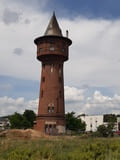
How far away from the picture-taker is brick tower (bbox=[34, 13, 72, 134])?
159 feet

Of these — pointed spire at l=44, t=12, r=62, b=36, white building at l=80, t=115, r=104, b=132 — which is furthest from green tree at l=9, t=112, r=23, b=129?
white building at l=80, t=115, r=104, b=132

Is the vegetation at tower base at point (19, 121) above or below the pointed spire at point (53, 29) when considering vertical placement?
below

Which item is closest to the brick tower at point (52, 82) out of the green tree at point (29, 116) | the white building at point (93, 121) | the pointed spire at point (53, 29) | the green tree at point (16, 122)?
the pointed spire at point (53, 29)

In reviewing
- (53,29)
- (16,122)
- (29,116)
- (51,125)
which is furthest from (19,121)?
(53,29)

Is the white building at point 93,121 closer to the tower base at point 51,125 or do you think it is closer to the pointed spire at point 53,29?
the tower base at point 51,125

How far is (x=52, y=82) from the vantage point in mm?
49062

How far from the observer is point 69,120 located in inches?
2886

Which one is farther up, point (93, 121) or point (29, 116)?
point (93, 121)

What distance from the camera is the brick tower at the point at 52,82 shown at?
48.4 m

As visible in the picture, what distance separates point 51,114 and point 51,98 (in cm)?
258

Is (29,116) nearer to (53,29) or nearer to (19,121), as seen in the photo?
(19,121)

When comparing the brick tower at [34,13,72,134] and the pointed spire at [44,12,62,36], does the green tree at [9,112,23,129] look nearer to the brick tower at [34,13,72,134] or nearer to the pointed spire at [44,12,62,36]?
the brick tower at [34,13,72,134]

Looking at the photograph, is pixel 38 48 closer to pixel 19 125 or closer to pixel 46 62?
pixel 46 62

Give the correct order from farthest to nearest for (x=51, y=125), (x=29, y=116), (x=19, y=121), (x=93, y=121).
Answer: (x=93, y=121), (x=29, y=116), (x=19, y=121), (x=51, y=125)
